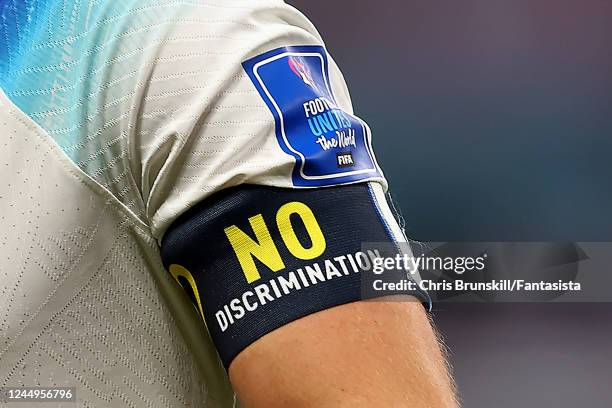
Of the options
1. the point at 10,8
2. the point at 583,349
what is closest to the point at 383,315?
the point at 10,8

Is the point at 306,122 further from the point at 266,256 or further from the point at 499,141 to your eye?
the point at 499,141

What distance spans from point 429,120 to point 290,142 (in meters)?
1.62

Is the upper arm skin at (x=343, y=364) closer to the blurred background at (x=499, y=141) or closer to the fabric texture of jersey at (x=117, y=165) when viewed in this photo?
the fabric texture of jersey at (x=117, y=165)

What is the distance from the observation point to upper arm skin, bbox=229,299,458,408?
45cm

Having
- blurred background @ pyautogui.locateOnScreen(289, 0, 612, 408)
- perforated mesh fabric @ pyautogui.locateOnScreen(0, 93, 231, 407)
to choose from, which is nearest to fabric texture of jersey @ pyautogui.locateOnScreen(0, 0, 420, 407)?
perforated mesh fabric @ pyautogui.locateOnScreen(0, 93, 231, 407)

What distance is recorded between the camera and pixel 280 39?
518 mm

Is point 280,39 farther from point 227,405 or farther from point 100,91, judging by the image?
point 227,405

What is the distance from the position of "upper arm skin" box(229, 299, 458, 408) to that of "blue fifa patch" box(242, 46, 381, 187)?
81 millimetres

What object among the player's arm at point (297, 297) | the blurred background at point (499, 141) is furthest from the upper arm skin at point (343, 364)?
the blurred background at point (499, 141)

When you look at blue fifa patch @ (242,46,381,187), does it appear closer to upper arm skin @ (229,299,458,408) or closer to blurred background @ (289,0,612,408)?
upper arm skin @ (229,299,458,408)

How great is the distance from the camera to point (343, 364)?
18.0 inches

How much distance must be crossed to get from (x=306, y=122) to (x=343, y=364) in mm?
143

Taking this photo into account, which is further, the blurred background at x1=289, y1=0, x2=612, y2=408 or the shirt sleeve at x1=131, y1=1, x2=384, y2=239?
the blurred background at x1=289, y1=0, x2=612, y2=408

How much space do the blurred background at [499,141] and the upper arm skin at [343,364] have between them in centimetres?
154
